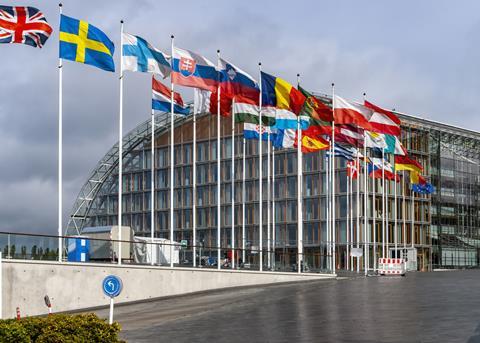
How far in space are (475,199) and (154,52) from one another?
297ft

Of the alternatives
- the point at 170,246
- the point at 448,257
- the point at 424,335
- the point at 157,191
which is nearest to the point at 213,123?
the point at 157,191

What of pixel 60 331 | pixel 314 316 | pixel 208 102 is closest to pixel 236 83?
pixel 208 102

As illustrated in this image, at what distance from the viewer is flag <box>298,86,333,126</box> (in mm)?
50787

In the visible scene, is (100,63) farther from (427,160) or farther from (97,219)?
(97,219)

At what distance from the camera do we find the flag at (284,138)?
54219 mm

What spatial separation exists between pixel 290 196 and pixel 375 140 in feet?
167

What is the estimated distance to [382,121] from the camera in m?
54.8

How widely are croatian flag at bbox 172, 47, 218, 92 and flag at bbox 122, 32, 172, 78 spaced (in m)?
1.18

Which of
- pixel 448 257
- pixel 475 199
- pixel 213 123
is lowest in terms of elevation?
pixel 448 257

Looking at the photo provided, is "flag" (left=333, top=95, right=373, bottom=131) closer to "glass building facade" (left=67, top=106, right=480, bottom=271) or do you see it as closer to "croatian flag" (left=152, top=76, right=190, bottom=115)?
"croatian flag" (left=152, top=76, right=190, bottom=115)

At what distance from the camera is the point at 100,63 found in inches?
1446

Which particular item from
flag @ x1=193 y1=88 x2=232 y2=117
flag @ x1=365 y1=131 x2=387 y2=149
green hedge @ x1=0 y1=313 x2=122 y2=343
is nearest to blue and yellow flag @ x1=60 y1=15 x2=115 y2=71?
flag @ x1=193 y1=88 x2=232 y2=117

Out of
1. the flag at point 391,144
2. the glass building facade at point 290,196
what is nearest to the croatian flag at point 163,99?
the flag at point 391,144

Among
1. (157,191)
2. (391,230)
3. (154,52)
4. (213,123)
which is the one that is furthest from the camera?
(157,191)
